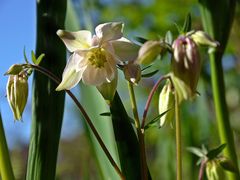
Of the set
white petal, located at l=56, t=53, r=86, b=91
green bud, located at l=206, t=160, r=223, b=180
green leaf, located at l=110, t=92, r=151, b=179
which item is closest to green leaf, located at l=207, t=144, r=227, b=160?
green bud, located at l=206, t=160, r=223, b=180

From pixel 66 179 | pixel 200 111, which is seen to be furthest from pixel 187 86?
pixel 66 179

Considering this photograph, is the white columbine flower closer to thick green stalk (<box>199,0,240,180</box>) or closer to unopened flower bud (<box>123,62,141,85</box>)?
unopened flower bud (<box>123,62,141,85</box>)

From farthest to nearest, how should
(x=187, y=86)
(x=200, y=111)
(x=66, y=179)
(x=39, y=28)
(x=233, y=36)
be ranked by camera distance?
(x=66, y=179) < (x=233, y=36) < (x=200, y=111) < (x=39, y=28) < (x=187, y=86)

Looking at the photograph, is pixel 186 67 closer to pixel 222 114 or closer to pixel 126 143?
pixel 126 143

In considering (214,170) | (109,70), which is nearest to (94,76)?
(109,70)

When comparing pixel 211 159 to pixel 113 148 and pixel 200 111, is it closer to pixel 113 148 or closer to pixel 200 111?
pixel 113 148
